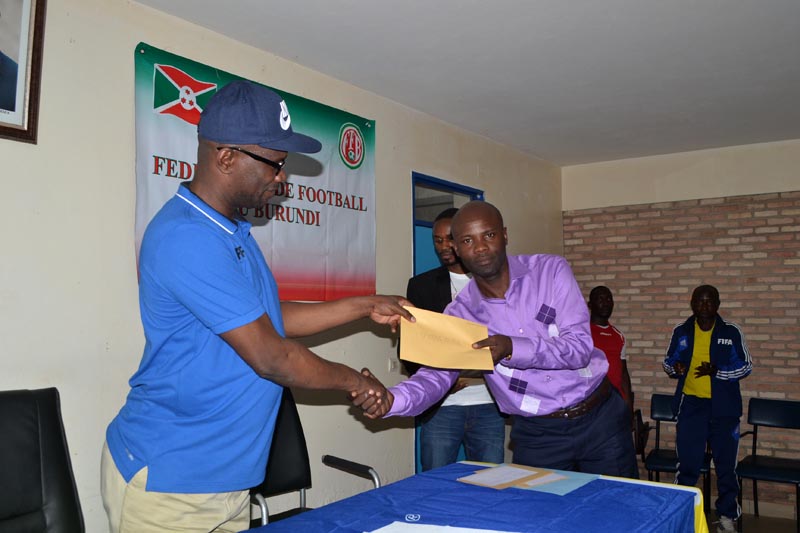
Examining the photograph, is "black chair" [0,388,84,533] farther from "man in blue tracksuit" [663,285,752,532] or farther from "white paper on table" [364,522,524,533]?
"man in blue tracksuit" [663,285,752,532]

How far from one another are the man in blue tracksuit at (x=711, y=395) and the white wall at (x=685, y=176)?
170 cm

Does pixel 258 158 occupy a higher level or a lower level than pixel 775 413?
higher

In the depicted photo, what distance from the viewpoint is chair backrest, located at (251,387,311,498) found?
134 inches

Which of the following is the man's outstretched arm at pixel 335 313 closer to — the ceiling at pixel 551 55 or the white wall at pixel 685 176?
the ceiling at pixel 551 55

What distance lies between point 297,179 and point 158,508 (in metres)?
2.79

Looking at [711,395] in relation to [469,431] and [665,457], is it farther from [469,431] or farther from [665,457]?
[469,431]

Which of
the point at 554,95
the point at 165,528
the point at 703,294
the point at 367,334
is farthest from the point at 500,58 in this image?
the point at 165,528

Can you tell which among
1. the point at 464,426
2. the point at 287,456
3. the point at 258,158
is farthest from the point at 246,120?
the point at 464,426

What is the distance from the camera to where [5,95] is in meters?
2.83

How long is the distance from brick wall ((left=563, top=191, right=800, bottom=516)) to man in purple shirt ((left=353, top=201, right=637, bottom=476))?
5.01 meters

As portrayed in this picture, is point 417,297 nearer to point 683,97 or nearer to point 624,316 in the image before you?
point 683,97

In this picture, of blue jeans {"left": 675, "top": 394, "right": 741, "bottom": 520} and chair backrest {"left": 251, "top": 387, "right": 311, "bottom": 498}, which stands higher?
chair backrest {"left": 251, "top": 387, "right": 311, "bottom": 498}

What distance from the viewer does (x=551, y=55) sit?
→ 445 cm

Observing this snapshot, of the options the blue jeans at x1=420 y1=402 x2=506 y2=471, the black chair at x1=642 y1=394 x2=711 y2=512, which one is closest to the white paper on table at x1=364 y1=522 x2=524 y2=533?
the blue jeans at x1=420 y1=402 x2=506 y2=471
